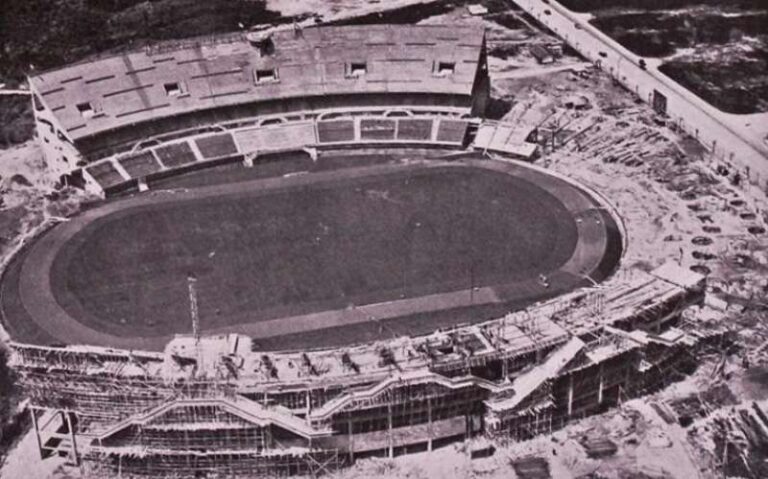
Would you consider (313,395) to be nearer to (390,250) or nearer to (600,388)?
(600,388)

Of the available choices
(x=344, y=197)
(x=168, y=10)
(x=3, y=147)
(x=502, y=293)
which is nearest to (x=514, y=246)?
(x=502, y=293)

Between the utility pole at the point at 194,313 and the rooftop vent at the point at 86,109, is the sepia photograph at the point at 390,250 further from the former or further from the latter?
the utility pole at the point at 194,313

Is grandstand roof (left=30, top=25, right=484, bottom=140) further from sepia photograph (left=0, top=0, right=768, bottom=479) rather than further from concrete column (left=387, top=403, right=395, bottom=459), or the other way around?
concrete column (left=387, top=403, right=395, bottom=459)

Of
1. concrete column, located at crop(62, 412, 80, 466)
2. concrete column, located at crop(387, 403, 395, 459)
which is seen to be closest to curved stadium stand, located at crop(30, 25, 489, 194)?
concrete column, located at crop(62, 412, 80, 466)

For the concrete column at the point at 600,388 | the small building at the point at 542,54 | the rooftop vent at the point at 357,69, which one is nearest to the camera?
the concrete column at the point at 600,388

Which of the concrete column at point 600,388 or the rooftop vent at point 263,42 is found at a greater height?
the rooftop vent at point 263,42

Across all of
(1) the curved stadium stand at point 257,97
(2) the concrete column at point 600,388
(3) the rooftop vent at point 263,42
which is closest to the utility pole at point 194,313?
(1) the curved stadium stand at point 257,97
